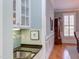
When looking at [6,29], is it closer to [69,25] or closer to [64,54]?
[64,54]

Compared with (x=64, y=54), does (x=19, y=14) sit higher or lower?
higher

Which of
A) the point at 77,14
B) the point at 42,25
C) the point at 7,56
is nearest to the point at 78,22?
the point at 77,14

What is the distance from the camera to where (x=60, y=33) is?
Answer: 10.8 metres

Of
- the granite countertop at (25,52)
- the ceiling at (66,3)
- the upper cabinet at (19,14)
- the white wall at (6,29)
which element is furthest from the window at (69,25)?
the white wall at (6,29)

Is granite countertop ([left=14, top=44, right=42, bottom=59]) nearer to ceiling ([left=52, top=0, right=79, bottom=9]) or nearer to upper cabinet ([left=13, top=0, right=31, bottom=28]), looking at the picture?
upper cabinet ([left=13, top=0, right=31, bottom=28])

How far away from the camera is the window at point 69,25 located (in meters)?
10.8

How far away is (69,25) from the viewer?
10852 millimetres

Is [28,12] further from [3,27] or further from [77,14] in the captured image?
[77,14]

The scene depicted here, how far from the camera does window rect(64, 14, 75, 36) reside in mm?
10766

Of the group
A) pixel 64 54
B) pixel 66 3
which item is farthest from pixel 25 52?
pixel 66 3

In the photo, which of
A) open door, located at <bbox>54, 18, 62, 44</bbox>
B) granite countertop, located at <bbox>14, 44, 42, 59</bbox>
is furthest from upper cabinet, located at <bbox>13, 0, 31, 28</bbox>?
open door, located at <bbox>54, 18, 62, 44</bbox>

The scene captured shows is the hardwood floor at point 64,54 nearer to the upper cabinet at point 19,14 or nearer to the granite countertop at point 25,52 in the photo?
the granite countertop at point 25,52

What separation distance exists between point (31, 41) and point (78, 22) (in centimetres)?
814

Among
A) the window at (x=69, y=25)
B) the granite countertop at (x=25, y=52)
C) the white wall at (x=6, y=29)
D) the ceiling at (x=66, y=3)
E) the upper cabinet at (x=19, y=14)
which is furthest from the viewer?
the window at (x=69, y=25)
